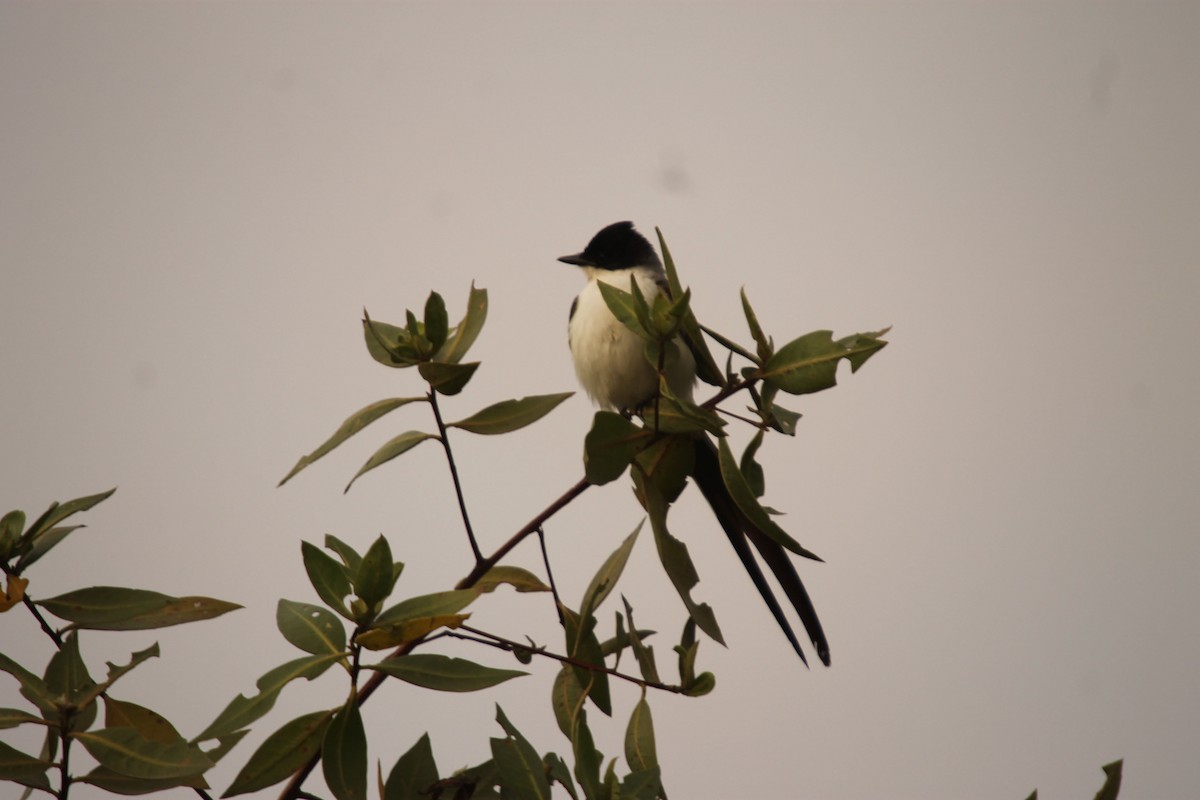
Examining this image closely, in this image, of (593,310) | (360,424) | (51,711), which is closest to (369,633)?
(360,424)

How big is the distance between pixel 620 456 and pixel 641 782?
530 mm

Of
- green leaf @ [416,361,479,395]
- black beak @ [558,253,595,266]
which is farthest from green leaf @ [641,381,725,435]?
black beak @ [558,253,595,266]

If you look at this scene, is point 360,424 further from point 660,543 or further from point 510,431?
point 660,543

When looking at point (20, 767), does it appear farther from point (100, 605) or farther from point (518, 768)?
point (518, 768)

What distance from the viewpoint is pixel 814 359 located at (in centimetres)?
195

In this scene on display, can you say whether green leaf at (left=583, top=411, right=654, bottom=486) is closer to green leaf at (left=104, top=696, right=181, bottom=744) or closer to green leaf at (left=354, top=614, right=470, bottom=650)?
green leaf at (left=354, top=614, right=470, bottom=650)

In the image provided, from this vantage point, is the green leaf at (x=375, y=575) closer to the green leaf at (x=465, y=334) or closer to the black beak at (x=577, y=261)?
the green leaf at (x=465, y=334)

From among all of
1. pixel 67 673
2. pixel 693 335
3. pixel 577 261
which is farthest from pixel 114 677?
pixel 577 261

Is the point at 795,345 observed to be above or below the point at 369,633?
above

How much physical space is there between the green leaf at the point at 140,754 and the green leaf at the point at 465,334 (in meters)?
0.72

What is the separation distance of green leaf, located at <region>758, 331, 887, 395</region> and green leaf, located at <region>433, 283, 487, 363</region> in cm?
49

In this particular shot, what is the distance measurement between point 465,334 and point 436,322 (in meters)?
0.08

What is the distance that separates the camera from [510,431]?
6.57 feet

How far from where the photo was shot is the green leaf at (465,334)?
1940 millimetres
